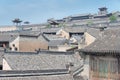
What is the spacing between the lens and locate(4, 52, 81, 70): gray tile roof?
30219 mm

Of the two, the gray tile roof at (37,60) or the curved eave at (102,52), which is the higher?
the curved eave at (102,52)

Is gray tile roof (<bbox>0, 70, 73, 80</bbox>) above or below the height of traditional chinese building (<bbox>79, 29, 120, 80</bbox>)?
below

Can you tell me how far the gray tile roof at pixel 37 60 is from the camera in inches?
1190

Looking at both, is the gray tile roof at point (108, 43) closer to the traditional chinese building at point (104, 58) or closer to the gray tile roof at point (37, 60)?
the traditional chinese building at point (104, 58)

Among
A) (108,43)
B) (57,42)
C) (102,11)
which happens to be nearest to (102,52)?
(108,43)

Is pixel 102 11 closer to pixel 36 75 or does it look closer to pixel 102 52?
pixel 36 75

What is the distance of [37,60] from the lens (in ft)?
104

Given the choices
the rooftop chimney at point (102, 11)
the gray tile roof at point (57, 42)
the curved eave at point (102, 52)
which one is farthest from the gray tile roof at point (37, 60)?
the rooftop chimney at point (102, 11)

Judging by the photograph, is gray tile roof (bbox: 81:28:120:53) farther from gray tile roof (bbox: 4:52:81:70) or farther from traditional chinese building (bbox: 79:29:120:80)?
gray tile roof (bbox: 4:52:81:70)

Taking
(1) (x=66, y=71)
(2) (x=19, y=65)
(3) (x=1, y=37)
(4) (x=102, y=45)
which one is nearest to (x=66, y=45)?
(3) (x=1, y=37)

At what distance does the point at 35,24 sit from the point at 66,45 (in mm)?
53815

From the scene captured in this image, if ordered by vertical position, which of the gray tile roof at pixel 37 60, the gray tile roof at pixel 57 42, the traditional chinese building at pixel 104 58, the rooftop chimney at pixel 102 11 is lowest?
the gray tile roof at pixel 57 42

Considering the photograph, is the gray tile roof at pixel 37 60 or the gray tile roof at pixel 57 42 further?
the gray tile roof at pixel 57 42

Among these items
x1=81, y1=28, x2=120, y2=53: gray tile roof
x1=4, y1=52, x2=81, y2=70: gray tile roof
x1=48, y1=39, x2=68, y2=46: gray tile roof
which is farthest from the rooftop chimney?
x1=81, y1=28, x2=120, y2=53: gray tile roof
